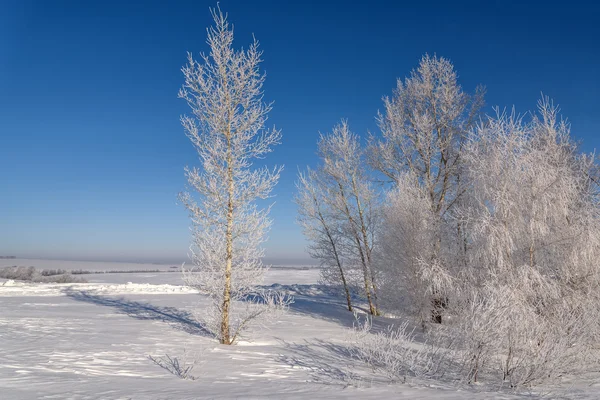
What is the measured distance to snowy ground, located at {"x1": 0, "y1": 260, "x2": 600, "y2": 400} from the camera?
582 cm

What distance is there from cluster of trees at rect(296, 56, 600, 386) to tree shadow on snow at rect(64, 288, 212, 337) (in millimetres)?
6355

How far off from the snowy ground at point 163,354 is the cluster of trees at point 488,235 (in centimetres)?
115

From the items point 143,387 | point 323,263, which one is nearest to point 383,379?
point 143,387

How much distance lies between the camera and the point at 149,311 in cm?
1533

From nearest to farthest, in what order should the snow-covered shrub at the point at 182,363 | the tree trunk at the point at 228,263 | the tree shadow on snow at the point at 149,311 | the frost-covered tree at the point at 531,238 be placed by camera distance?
the snow-covered shrub at the point at 182,363
the frost-covered tree at the point at 531,238
the tree trunk at the point at 228,263
the tree shadow on snow at the point at 149,311

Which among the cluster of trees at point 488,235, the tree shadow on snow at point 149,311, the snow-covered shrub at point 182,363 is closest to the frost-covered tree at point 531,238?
the cluster of trees at point 488,235

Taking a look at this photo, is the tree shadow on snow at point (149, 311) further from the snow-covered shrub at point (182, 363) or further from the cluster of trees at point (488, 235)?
the cluster of trees at point (488, 235)

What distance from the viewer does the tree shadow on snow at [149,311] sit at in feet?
39.2

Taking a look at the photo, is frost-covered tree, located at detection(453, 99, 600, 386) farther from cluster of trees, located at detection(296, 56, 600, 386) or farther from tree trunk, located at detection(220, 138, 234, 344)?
tree trunk, located at detection(220, 138, 234, 344)

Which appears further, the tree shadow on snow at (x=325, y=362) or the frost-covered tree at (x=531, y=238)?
the frost-covered tree at (x=531, y=238)

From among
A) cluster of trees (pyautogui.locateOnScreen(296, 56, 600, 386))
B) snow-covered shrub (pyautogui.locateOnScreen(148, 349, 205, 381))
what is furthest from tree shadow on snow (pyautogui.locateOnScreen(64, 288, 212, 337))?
cluster of trees (pyautogui.locateOnScreen(296, 56, 600, 386))

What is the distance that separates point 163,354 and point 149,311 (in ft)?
24.2

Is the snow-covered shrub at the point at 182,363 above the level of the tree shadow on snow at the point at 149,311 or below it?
above

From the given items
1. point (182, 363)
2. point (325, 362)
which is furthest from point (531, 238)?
point (182, 363)
